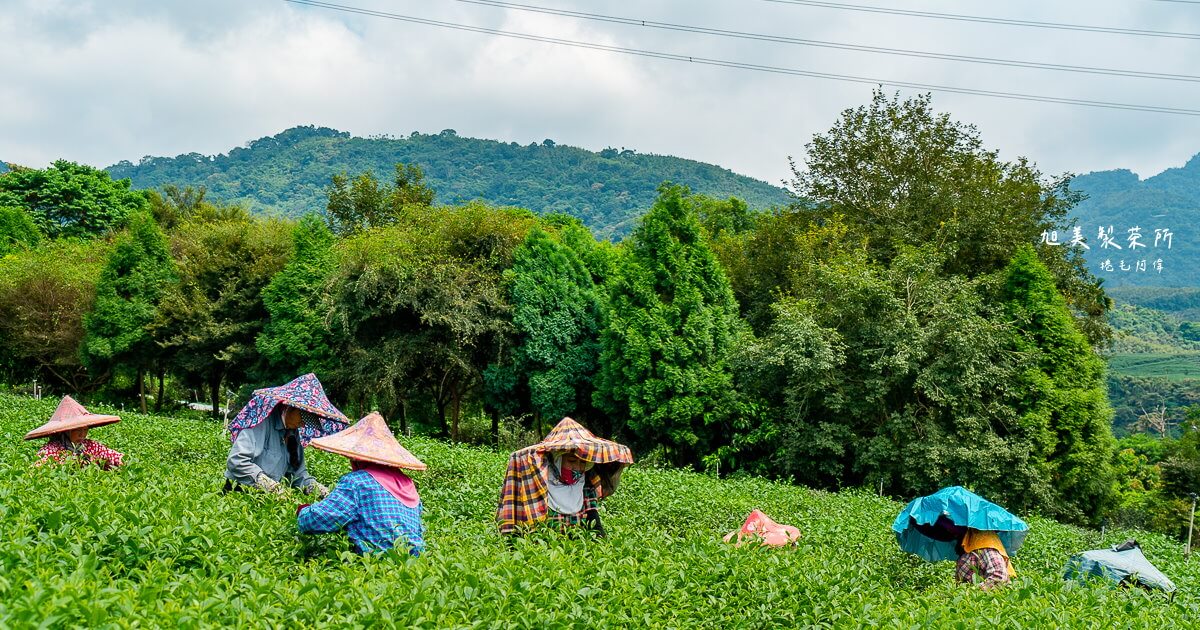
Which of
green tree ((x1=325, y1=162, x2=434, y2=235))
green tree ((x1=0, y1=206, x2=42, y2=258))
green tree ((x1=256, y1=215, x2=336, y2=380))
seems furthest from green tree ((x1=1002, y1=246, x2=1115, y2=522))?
green tree ((x1=0, y1=206, x2=42, y2=258))

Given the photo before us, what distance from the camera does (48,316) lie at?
105 ft

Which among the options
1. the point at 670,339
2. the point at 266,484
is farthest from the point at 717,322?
the point at 266,484

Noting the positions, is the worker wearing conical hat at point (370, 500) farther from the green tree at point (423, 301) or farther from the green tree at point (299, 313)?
the green tree at point (299, 313)

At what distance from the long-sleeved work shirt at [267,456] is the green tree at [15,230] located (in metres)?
42.3

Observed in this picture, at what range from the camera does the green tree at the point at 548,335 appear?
81.2 ft

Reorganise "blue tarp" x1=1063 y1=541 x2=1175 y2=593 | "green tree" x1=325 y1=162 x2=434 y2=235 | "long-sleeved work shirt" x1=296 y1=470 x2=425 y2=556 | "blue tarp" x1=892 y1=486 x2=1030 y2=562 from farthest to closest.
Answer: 1. "green tree" x1=325 y1=162 x2=434 y2=235
2. "blue tarp" x1=1063 y1=541 x2=1175 y2=593
3. "blue tarp" x1=892 y1=486 x2=1030 y2=562
4. "long-sleeved work shirt" x1=296 y1=470 x2=425 y2=556

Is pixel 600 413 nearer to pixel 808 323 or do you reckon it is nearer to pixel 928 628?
pixel 808 323

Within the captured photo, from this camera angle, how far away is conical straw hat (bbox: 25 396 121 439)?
26.3 ft

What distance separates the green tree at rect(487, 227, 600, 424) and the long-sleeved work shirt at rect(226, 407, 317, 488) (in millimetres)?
17093

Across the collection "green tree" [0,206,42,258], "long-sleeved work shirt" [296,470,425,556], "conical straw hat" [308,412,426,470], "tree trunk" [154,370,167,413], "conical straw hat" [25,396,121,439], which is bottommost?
"tree trunk" [154,370,167,413]

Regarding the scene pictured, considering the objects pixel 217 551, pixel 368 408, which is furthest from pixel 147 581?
pixel 368 408

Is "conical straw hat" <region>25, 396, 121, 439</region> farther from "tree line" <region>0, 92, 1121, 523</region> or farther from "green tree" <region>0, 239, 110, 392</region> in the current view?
"green tree" <region>0, 239, 110, 392</region>

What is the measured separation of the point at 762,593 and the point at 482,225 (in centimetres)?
2145

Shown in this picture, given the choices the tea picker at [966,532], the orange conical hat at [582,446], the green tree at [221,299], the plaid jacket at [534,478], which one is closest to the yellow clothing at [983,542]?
the tea picker at [966,532]
